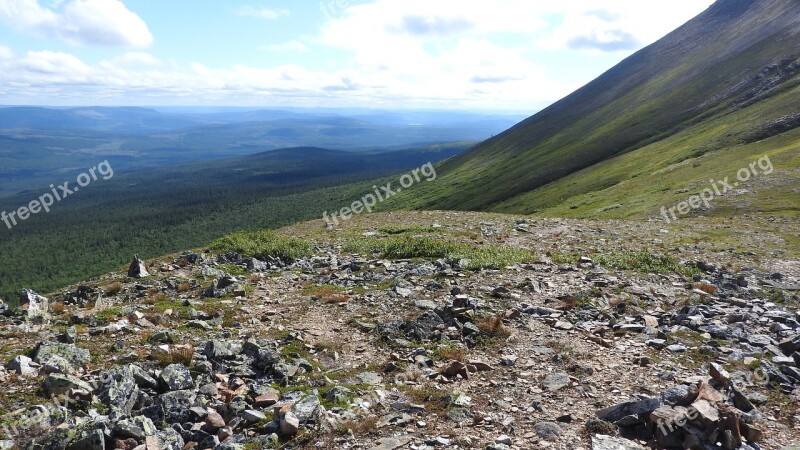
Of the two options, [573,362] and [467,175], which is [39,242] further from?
[573,362]

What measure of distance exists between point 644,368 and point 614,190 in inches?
2488

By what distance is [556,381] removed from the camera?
1092 centimetres

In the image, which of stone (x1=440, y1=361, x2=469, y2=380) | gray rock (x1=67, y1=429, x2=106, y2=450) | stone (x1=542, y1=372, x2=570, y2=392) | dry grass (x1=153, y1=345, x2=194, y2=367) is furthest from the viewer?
stone (x1=440, y1=361, x2=469, y2=380)

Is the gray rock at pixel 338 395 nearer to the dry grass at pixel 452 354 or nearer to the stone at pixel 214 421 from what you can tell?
the stone at pixel 214 421

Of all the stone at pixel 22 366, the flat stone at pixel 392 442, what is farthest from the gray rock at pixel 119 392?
the flat stone at pixel 392 442

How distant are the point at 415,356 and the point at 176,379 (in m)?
6.22

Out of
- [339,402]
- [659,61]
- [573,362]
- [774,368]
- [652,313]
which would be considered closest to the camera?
[339,402]

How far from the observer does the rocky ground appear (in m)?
8.56

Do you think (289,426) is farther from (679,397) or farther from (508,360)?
(679,397)

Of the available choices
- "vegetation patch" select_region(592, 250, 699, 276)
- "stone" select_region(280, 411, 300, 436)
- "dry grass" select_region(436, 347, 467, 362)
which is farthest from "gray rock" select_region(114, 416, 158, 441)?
"vegetation patch" select_region(592, 250, 699, 276)

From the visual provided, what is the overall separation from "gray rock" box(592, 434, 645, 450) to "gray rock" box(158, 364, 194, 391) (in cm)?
889

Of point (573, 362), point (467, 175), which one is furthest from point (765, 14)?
point (573, 362)

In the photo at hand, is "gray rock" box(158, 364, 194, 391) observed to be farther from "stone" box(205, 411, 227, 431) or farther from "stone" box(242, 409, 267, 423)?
"stone" box(242, 409, 267, 423)

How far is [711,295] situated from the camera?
1703 centimetres
